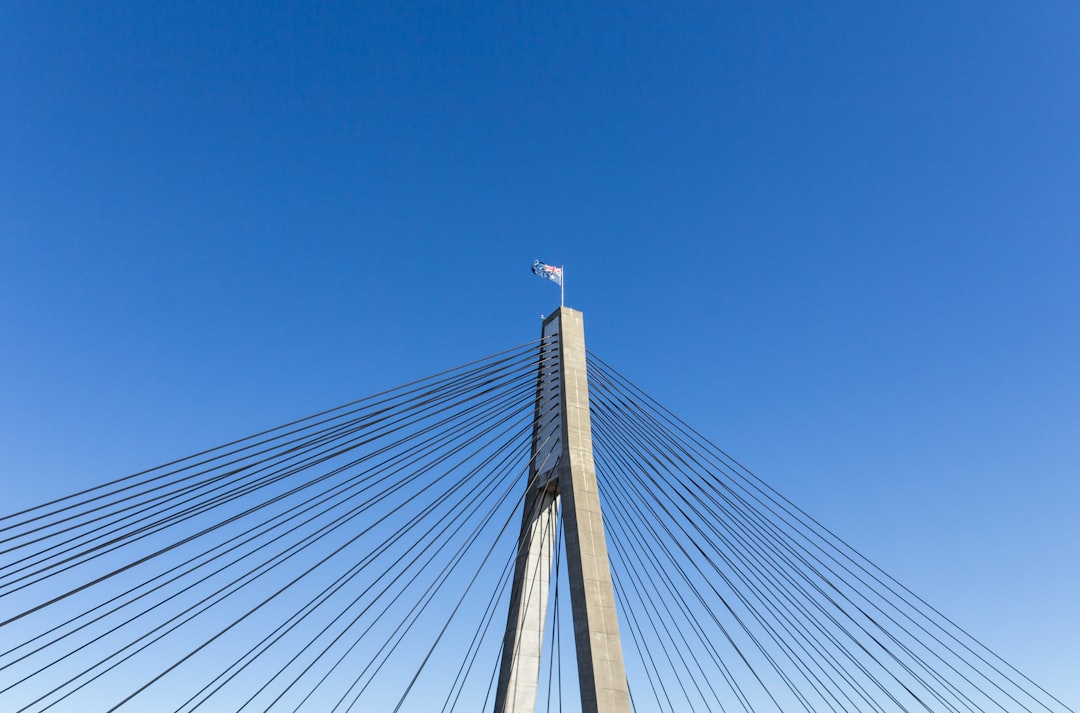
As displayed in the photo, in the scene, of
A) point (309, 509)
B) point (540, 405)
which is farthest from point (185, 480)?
point (540, 405)

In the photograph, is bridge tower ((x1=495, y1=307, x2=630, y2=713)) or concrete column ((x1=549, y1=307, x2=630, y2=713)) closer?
concrete column ((x1=549, y1=307, x2=630, y2=713))

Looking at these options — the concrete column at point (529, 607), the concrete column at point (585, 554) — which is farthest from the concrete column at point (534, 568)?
the concrete column at point (585, 554)

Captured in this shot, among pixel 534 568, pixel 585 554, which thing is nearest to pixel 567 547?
pixel 585 554

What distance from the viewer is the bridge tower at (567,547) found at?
17344 millimetres

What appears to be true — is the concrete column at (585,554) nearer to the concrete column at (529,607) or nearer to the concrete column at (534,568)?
the concrete column at (534,568)

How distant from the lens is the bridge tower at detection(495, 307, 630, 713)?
683 inches

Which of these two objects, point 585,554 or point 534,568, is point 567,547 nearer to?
point 585,554

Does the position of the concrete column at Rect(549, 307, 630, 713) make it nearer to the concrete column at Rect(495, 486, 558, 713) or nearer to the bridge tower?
the bridge tower

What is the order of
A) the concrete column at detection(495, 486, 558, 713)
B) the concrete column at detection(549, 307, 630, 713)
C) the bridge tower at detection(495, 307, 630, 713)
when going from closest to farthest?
the concrete column at detection(549, 307, 630, 713)
the bridge tower at detection(495, 307, 630, 713)
the concrete column at detection(495, 486, 558, 713)

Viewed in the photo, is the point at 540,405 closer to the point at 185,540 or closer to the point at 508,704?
the point at 508,704

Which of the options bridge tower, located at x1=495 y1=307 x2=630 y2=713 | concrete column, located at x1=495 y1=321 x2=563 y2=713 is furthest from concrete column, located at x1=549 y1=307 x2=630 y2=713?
concrete column, located at x1=495 y1=321 x2=563 y2=713

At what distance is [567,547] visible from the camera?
62.2 feet

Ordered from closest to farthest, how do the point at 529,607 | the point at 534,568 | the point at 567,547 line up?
the point at 567,547
the point at 529,607
the point at 534,568

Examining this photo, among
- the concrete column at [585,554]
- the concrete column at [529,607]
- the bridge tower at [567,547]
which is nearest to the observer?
the concrete column at [585,554]
